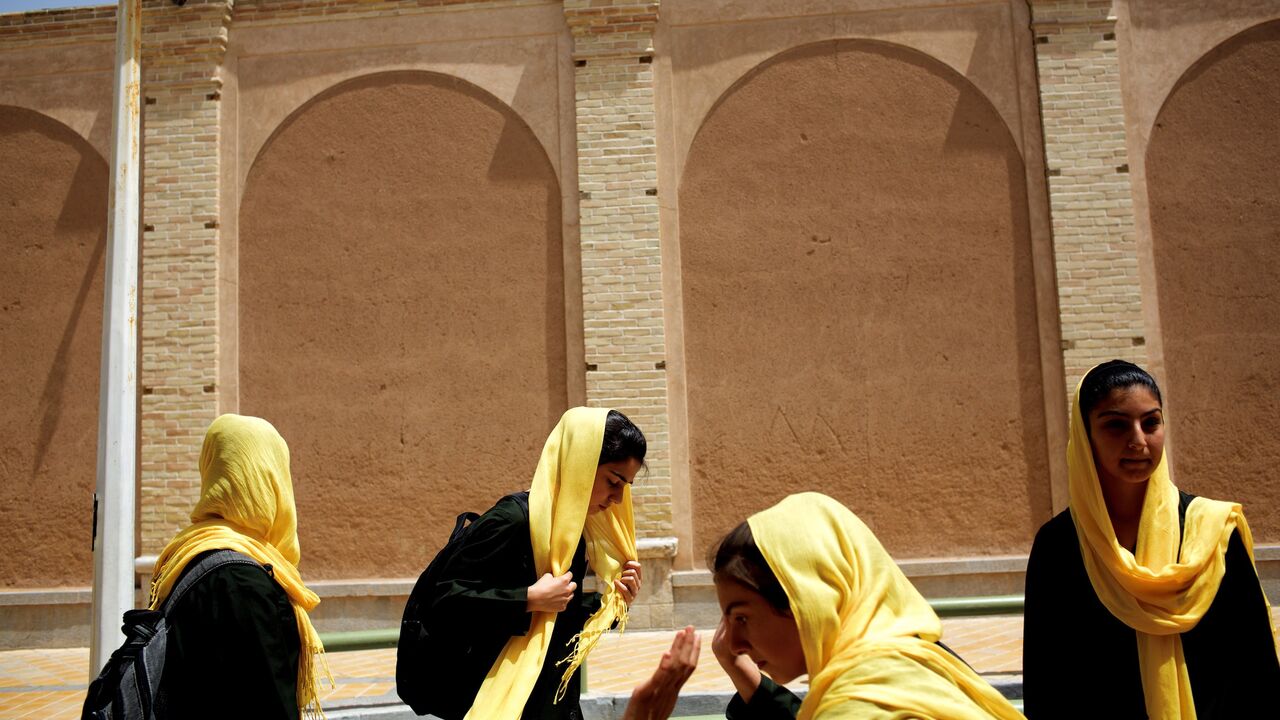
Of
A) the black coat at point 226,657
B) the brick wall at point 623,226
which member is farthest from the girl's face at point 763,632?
the brick wall at point 623,226

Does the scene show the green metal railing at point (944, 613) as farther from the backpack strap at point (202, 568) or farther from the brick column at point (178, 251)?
the brick column at point (178, 251)

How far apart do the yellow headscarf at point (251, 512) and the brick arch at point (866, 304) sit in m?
7.01

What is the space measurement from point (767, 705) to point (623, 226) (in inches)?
326

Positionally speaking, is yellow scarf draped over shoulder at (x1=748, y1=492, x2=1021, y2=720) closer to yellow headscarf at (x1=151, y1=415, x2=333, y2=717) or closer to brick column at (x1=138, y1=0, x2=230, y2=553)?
yellow headscarf at (x1=151, y1=415, x2=333, y2=717)

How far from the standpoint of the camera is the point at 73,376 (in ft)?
34.8

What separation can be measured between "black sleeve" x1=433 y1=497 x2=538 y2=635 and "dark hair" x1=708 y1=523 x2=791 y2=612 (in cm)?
136

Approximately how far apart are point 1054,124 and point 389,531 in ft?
22.8

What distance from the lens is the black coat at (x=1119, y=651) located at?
8.34 feet

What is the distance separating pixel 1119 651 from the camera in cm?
269

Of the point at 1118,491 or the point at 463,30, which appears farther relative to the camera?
the point at 463,30

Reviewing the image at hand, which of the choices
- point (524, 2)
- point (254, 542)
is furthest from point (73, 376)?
point (254, 542)

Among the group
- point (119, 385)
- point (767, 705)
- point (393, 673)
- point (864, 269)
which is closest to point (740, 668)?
point (767, 705)

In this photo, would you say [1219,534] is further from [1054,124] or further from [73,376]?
[73,376]

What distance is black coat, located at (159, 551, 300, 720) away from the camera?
272 centimetres
